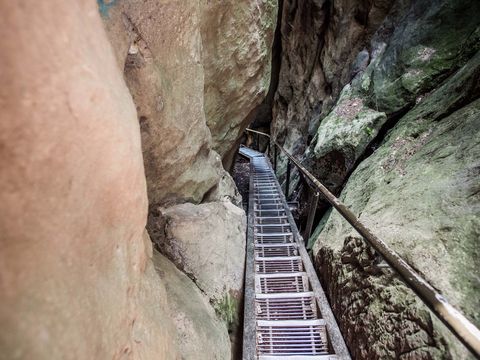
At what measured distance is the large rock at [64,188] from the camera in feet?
2.85

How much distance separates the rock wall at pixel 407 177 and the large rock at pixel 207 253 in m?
1.29

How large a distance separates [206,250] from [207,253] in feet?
0.14

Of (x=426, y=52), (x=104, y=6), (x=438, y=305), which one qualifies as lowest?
(x=438, y=305)

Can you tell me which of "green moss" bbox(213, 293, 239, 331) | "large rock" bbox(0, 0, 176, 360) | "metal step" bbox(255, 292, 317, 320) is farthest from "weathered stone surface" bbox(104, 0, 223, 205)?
"metal step" bbox(255, 292, 317, 320)

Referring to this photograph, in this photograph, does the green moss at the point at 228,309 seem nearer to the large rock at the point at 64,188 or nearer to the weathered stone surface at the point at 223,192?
the weathered stone surface at the point at 223,192

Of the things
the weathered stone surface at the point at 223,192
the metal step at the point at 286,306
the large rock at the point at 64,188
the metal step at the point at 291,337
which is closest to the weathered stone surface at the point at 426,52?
the weathered stone surface at the point at 223,192

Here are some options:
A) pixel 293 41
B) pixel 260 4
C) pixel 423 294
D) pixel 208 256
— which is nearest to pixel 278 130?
pixel 293 41

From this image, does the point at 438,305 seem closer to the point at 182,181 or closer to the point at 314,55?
the point at 182,181

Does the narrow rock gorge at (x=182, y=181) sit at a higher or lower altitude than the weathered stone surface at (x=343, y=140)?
lower

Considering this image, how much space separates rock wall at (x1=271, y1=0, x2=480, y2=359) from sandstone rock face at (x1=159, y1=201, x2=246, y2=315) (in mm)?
1326

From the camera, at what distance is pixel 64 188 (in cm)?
107

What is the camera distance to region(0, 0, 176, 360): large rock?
34.2 inches

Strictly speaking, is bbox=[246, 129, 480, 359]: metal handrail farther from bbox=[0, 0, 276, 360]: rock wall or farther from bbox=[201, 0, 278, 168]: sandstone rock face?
bbox=[201, 0, 278, 168]: sandstone rock face

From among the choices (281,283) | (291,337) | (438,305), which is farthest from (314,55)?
(438,305)
